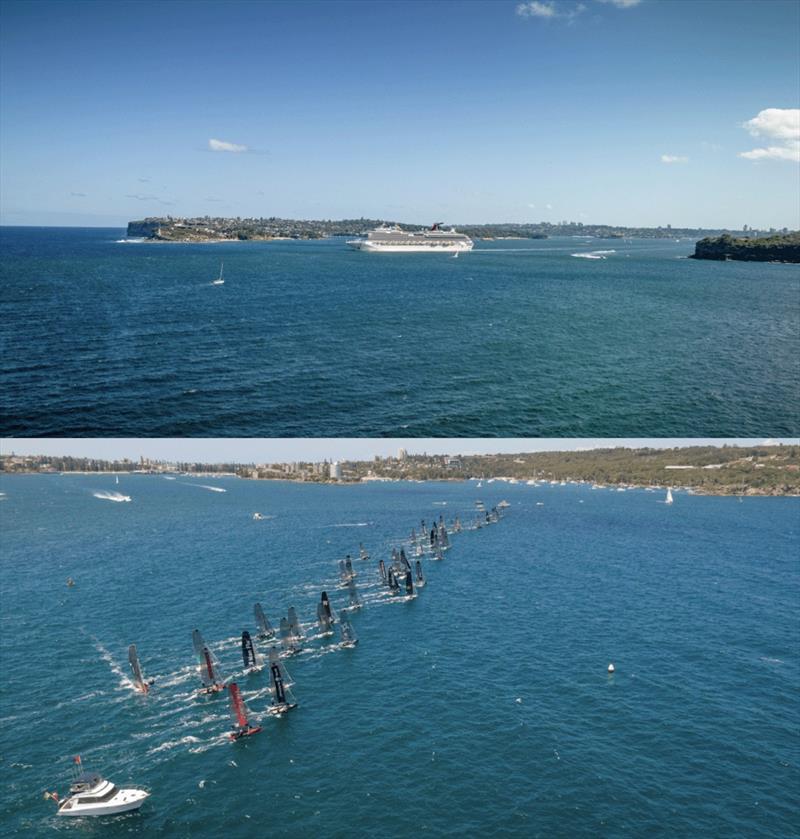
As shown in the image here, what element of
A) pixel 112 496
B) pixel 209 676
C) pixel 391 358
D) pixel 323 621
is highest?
pixel 391 358

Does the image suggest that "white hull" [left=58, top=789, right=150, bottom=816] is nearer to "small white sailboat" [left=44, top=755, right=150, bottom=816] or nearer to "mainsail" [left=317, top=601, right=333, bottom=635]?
"small white sailboat" [left=44, top=755, right=150, bottom=816]

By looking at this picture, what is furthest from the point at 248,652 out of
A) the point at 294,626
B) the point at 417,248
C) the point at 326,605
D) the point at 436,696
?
the point at 417,248

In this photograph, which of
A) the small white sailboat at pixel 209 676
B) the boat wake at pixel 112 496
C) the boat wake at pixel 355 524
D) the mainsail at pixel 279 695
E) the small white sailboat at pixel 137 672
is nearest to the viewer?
the mainsail at pixel 279 695

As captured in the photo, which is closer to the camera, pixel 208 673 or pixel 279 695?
pixel 279 695

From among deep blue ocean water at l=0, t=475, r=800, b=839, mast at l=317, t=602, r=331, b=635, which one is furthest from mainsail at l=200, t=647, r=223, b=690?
mast at l=317, t=602, r=331, b=635

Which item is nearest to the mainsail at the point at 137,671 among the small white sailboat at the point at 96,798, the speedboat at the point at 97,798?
the small white sailboat at the point at 96,798

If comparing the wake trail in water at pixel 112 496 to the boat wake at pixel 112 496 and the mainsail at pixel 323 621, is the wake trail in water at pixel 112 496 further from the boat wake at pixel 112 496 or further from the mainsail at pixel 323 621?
the mainsail at pixel 323 621

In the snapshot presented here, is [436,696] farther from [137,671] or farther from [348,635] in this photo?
[137,671]

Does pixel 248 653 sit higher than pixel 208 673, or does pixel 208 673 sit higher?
pixel 208 673
